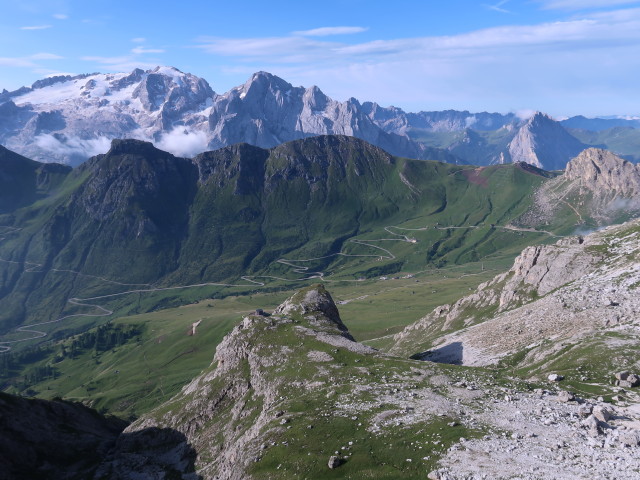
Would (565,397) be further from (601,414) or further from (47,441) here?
(47,441)

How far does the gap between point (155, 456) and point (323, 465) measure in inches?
2261

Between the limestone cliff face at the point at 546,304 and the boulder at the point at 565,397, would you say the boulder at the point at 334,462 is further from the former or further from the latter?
the limestone cliff face at the point at 546,304

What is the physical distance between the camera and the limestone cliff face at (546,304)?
110 meters

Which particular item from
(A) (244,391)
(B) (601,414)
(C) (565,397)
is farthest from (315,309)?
(B) (601,414)

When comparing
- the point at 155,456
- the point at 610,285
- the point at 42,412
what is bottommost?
the point at 155,456

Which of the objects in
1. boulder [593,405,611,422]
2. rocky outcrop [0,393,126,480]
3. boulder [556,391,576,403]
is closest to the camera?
boulder [593,405,611,422]

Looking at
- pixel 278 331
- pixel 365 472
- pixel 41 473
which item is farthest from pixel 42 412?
pixel 365 472

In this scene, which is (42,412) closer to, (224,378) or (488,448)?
(224,378)

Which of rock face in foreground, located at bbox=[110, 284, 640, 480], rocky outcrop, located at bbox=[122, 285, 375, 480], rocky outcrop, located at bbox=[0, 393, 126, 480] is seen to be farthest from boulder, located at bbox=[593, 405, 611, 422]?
rocky outcrop, located at bbox=[0, 393, 126, 480]

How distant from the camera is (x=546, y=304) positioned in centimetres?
12625

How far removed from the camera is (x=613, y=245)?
145 meters

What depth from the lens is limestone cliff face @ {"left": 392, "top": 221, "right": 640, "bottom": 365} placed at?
10981 cm

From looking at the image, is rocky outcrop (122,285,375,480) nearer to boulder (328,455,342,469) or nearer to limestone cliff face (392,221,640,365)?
boulder (328,455,342,469)

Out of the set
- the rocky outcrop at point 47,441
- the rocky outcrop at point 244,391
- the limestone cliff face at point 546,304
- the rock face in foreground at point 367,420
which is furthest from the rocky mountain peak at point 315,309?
the rocky outcrop at point 47,441
